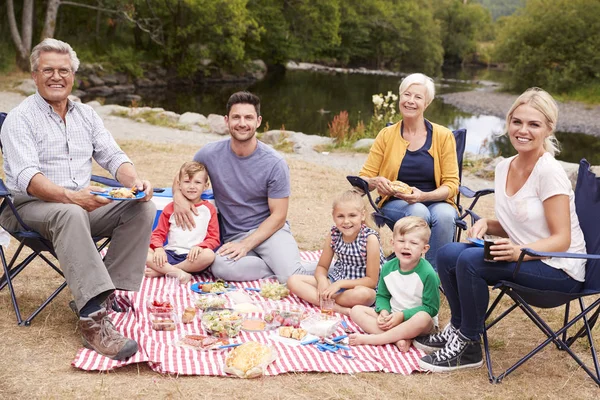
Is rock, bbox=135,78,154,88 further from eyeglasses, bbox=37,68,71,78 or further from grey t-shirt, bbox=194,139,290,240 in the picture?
eyeglasses, bbox=37,68,71,78

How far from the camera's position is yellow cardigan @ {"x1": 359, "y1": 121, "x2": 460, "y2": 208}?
4.42 m

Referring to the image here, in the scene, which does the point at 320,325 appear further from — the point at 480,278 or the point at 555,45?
the point at 555,45

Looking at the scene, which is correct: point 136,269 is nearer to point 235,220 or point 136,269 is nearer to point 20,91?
point 235,220

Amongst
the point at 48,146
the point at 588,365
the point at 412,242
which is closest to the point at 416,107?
the point at 412,242

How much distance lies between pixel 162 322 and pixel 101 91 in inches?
816

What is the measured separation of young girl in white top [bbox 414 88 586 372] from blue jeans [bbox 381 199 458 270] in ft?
2.47

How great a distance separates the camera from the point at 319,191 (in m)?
7.46

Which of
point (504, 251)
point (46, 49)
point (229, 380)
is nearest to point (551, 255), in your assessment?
point (504, 251)

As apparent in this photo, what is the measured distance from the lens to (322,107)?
21.2 metres

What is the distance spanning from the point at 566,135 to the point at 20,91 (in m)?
15.0

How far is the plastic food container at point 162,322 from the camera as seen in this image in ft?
11.7

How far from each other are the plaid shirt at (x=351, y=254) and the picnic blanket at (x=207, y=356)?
13.5 inches

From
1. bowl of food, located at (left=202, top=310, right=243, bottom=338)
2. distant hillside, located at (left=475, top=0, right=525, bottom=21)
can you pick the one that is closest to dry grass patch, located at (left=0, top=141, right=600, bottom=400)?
bowl of food, located at (left=202, top=310, right=243, bottom=338)

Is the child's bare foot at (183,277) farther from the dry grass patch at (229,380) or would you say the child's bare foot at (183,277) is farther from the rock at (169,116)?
the rock at (169,116)
